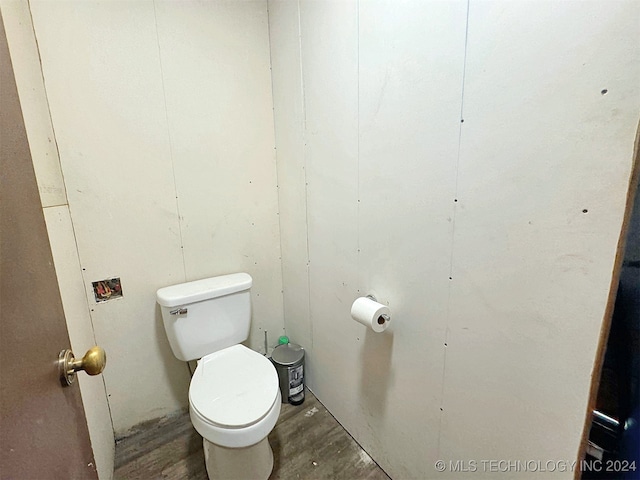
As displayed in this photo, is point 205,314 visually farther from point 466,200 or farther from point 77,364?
point 466,200

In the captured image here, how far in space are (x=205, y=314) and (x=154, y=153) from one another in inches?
30.8

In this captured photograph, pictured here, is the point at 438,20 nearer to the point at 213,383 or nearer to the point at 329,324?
the point at 329,324

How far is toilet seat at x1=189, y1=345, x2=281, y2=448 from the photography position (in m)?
1.10

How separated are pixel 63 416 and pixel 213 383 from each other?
2.44 feet

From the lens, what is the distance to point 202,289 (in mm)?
1493

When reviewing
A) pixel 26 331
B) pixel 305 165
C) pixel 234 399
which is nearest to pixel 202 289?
pixel 234 399

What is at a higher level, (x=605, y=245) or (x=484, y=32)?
(x=484, y=32)

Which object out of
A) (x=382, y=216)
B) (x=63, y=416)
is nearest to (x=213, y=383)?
(x=63, y=416)

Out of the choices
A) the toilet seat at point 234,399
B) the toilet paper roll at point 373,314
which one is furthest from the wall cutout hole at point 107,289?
the toilet paper roll at point 373,314

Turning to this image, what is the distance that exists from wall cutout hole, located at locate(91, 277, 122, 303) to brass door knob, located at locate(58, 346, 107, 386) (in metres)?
0.88

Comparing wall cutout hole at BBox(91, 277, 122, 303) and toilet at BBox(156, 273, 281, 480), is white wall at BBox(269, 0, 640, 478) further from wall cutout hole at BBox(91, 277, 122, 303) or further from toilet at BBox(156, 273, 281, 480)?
wall cutout hole at BBox(91, 277, 122, 303)

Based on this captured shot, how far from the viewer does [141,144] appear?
1.39 m

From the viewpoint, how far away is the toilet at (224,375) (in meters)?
1.12

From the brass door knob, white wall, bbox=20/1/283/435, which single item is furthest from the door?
white wall, bbox=20/1/283/435
